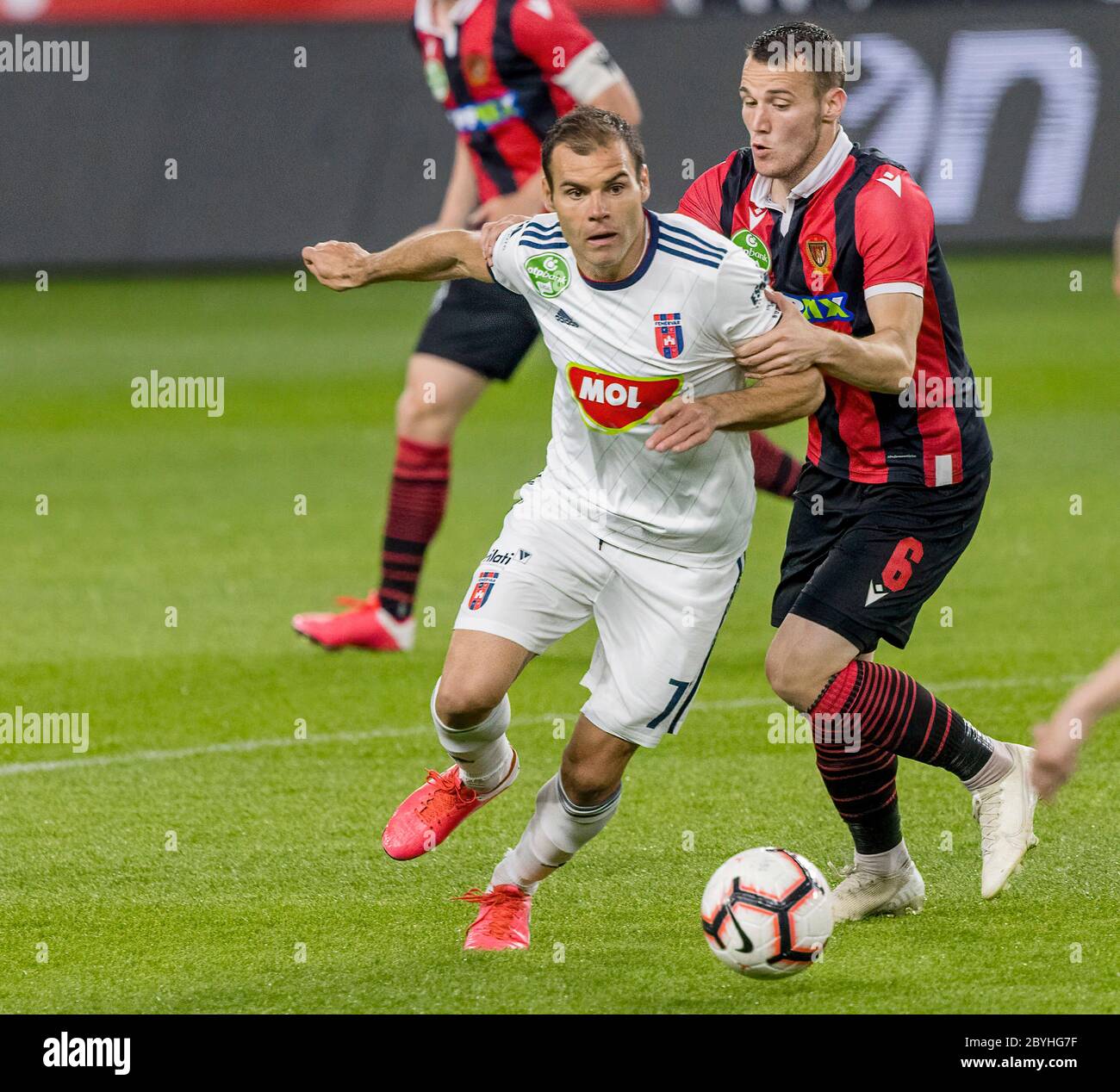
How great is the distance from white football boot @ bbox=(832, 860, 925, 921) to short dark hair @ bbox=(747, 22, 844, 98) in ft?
6.57

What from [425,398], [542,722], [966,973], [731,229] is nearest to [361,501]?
[425,398]

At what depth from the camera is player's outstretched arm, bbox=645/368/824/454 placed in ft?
14.8

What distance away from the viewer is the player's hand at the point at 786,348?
4.48 meters

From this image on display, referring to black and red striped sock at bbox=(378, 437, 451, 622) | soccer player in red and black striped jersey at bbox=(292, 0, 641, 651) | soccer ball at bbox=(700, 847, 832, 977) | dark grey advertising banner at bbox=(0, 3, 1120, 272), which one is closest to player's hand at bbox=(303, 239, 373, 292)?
soccer ball at bbox=(700, 847, 832, 977)

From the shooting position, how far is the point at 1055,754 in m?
3.55

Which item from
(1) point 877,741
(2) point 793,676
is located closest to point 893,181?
(2) point 793,676

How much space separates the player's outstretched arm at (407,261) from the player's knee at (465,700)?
1083mm

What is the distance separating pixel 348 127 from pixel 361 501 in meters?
8.08

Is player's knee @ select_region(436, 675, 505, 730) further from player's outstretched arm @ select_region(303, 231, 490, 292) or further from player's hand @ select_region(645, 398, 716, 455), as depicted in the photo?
player's outstretched arm @ select_region(303, 231, 490, 292)

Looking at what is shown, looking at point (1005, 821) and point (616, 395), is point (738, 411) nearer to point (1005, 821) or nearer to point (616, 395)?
point (616, 395)

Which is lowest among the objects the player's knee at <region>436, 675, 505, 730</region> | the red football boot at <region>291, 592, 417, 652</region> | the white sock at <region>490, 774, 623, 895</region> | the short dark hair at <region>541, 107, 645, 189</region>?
the red football boot at <region>291, 592, 417, 652</region>

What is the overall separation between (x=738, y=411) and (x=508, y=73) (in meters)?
4.16

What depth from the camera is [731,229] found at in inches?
204

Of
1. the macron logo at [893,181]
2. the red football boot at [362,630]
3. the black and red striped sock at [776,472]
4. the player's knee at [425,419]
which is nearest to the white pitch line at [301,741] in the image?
the black and red striped sock at [776,472]
